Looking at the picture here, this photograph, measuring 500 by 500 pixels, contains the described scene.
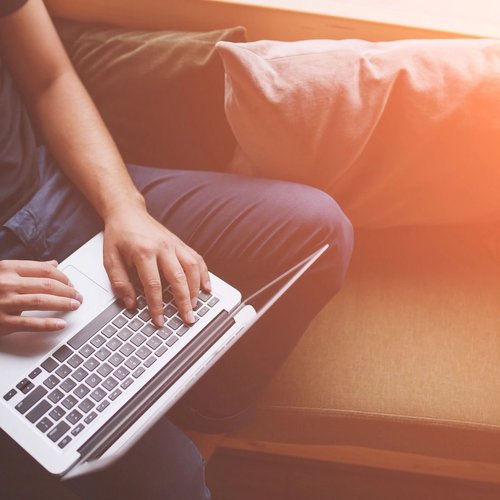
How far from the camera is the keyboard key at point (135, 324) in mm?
930

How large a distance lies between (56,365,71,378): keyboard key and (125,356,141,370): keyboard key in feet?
0.28

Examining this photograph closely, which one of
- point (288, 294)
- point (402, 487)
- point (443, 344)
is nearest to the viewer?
point (288, 294)

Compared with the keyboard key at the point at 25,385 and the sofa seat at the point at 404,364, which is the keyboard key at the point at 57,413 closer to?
the keyboard key at the point at 25,385

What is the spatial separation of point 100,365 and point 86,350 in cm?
3

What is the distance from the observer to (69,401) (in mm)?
864

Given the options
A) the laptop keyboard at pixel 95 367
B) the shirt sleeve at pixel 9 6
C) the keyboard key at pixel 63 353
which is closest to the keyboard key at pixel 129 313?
the laptop keyboard at pixel 95 367

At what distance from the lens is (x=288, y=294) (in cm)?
102

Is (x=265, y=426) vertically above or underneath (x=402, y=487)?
above

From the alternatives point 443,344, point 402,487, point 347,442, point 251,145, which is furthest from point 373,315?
point 402,487

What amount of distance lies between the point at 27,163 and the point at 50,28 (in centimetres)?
25

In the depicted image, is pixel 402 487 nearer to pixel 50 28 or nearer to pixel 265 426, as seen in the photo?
pixel 265 426

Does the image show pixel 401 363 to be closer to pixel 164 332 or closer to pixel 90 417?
pixel 164 332

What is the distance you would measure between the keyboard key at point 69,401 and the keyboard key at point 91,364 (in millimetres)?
47

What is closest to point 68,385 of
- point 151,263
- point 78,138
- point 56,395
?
point 56,395
